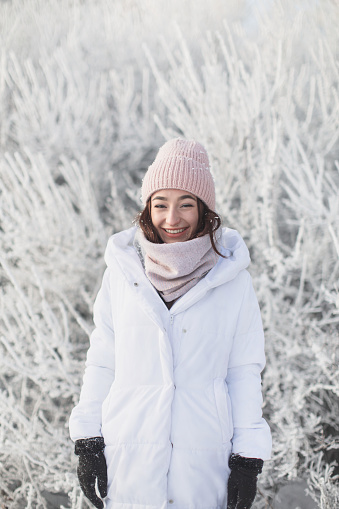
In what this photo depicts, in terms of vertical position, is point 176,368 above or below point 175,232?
below

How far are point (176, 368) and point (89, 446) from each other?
1.20 ft

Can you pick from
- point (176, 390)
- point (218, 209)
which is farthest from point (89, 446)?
point (218, 209)

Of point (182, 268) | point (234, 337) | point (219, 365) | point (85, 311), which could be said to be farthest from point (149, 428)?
point (85, 311)

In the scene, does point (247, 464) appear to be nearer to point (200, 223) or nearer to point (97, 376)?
point (97, 376)

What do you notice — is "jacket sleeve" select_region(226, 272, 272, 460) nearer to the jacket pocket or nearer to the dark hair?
the jacket pocket

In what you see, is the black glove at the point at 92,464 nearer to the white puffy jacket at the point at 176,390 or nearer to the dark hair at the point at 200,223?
the white puffy jacket at the point at 176,390

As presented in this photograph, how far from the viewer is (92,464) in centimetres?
119

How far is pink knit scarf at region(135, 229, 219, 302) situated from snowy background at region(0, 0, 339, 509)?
0.72 m

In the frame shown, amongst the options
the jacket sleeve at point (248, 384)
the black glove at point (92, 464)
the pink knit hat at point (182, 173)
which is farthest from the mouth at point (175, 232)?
the black glove at point (92, 464)

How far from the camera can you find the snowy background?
2.10 metres

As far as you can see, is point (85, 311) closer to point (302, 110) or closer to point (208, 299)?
point (208, 299)

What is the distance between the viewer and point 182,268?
1.23 metres

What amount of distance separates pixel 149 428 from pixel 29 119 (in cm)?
323

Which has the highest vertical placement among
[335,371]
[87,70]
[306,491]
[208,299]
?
[87,70]
